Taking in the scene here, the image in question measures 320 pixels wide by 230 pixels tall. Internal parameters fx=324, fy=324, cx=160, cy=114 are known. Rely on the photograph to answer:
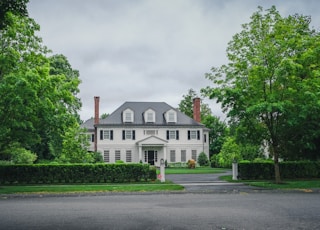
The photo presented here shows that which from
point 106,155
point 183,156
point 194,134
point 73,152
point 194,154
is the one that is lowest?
point 183,156

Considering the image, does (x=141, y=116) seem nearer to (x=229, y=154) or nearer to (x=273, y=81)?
(x=229, y=154)

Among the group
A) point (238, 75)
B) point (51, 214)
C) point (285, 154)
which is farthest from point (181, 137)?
point (51, 214)

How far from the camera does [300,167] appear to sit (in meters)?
23.3

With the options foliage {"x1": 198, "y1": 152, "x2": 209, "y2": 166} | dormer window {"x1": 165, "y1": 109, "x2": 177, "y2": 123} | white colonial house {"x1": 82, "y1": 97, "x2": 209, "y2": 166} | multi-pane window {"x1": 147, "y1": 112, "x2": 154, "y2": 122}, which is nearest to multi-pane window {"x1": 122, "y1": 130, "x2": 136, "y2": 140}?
white colonial house {"x1": 82, "y1": 97, "x2": 209, "y2": 166}

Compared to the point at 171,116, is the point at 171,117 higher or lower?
lower

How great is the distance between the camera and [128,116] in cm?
4550

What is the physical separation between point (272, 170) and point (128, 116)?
2583cm

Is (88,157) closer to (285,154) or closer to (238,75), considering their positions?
(238,75)

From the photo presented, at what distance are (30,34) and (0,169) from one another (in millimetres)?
8789

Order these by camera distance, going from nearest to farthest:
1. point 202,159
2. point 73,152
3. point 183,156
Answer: point 73,152, point 202,159, point 183,156

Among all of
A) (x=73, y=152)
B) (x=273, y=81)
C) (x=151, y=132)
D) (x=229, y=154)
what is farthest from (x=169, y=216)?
(x=151, y=132)

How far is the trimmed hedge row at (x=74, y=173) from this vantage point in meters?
20.9

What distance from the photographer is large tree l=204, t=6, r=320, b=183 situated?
17734 millimetres

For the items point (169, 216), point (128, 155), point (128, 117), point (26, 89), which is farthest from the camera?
point (128, 117)
